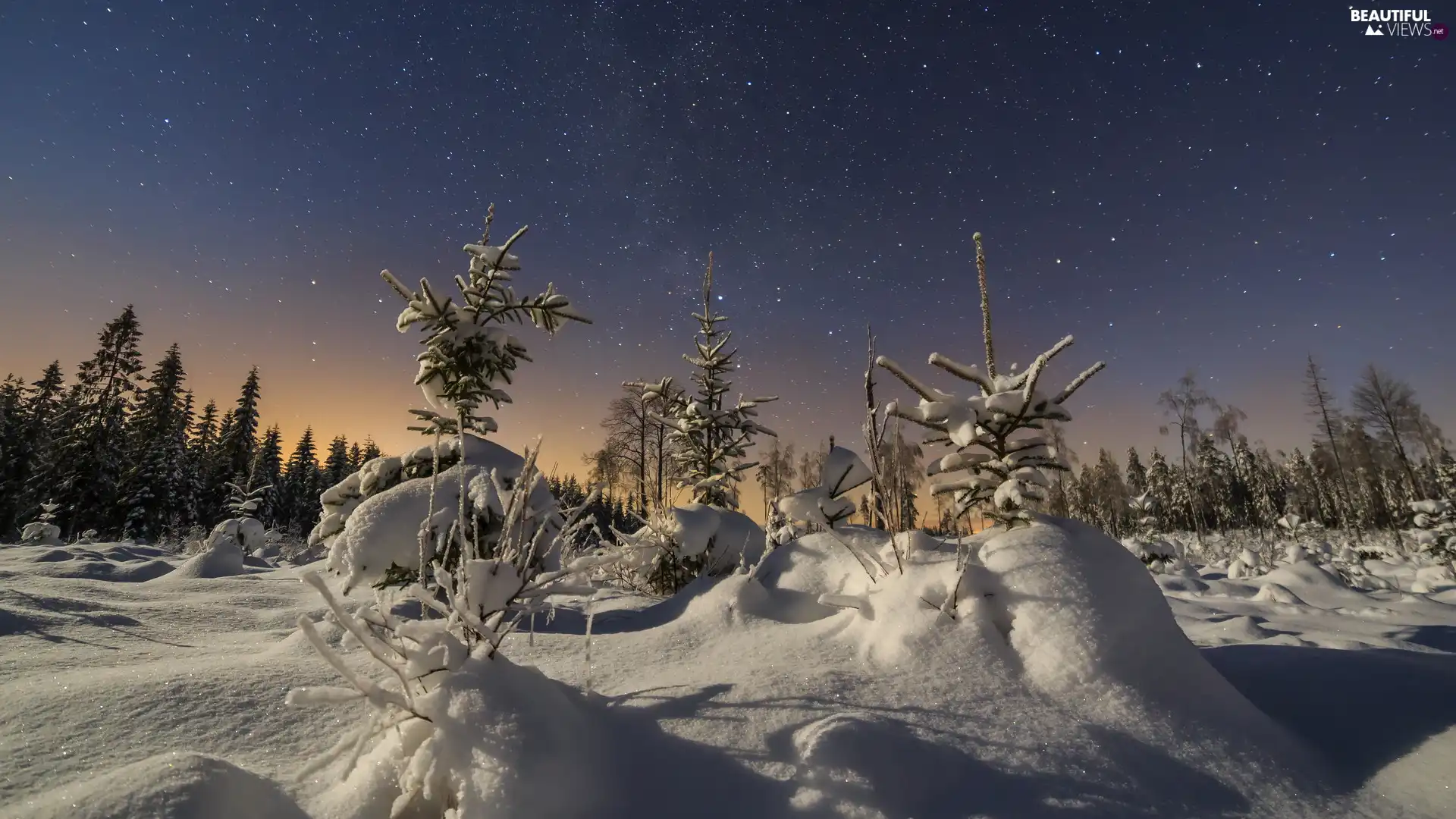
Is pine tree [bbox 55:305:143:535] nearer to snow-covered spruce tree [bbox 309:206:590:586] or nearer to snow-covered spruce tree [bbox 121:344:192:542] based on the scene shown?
snow-covered spruce tree [bbox 121:344:192:542]

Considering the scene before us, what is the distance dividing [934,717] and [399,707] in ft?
5.55

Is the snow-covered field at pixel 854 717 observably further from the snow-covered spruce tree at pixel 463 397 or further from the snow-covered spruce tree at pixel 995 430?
the snow-covered spruce tree at pixel 463 397

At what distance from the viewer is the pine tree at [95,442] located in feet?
92.2

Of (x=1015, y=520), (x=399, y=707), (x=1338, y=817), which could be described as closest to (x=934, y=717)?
(x=1338, y=817)

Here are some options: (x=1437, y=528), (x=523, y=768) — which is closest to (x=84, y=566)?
(x=523, y=768)

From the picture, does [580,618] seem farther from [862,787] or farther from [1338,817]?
[1338,817]

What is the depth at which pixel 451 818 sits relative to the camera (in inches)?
60.2

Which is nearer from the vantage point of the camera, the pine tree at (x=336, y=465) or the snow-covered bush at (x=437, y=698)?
the snow-covered bush at (x=437, y=698)

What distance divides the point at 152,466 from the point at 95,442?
2.45m

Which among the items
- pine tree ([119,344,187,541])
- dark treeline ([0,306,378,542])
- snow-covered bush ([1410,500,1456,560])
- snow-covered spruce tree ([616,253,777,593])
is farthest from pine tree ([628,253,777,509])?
pine tree ([119,344,187,541])

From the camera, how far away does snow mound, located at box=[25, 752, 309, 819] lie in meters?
1.34

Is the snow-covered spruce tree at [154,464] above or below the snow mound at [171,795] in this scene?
above

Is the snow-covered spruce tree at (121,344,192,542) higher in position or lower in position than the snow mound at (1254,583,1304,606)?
higher

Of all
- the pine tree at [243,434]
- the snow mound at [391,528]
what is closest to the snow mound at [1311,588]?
the snow mound at [391,528]
